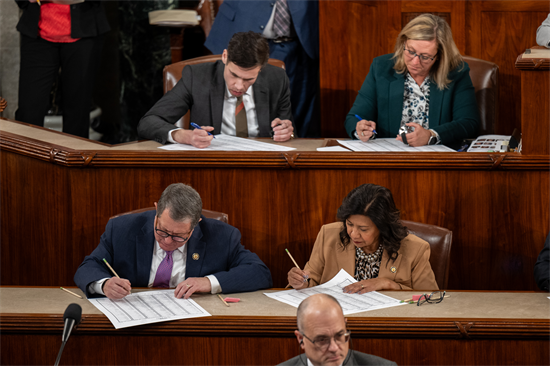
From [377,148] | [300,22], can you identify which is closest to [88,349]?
[377,148]

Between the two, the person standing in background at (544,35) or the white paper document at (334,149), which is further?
the person standing in background at (544,35)

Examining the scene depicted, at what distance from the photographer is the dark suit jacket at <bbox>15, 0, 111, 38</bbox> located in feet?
13.6

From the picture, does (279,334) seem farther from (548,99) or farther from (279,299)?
(548,99)

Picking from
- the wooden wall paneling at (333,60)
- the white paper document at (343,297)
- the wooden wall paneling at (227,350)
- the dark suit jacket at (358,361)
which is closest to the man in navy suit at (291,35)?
the wooden wall paneling at (333,60)

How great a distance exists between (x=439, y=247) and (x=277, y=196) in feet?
2.29

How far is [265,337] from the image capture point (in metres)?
2.28

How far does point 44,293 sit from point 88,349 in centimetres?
32

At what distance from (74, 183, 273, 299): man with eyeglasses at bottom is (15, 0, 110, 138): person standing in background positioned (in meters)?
1.88

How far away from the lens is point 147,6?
5.57 m

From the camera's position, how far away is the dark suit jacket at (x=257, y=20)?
4501 mm

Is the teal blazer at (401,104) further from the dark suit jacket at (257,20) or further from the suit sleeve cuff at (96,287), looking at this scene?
the suit sleeve cuff at (96,287)

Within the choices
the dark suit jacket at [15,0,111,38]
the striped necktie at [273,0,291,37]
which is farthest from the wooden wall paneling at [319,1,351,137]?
the dark suit jacket at [15,0,111,38]

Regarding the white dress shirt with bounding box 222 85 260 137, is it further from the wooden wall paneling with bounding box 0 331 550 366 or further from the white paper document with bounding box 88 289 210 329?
the wooden wall paneling with bounding box 0 331 550 366

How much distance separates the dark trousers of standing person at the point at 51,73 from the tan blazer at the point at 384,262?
218 centimetres
